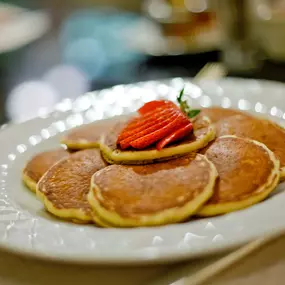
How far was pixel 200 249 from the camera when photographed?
864 mm

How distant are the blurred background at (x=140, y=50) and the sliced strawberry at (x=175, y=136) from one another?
921mm

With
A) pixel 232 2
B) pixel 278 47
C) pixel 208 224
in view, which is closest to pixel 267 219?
pixel 208 224

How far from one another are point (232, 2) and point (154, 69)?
1.54 feet

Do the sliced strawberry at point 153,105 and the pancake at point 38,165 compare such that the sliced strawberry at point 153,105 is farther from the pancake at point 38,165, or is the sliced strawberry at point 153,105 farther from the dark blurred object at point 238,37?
the dark blurred object at point 238,37

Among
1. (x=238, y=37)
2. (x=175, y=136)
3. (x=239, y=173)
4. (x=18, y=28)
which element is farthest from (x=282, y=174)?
(x=18, y=28)

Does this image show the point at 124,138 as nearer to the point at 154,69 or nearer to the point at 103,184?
the point at 103,184

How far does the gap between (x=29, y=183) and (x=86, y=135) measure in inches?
8.9

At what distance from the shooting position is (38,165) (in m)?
1.34

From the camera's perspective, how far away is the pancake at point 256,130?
1.27 metres

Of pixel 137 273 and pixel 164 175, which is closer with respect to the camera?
pixel 137 273

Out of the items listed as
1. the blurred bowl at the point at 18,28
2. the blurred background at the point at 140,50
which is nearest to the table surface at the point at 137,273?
the blurred background at the point at 140,50

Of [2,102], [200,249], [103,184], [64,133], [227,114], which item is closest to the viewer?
[200,249]

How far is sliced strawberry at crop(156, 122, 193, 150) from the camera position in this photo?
1184 mm

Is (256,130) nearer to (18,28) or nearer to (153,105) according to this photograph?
(153,105)
